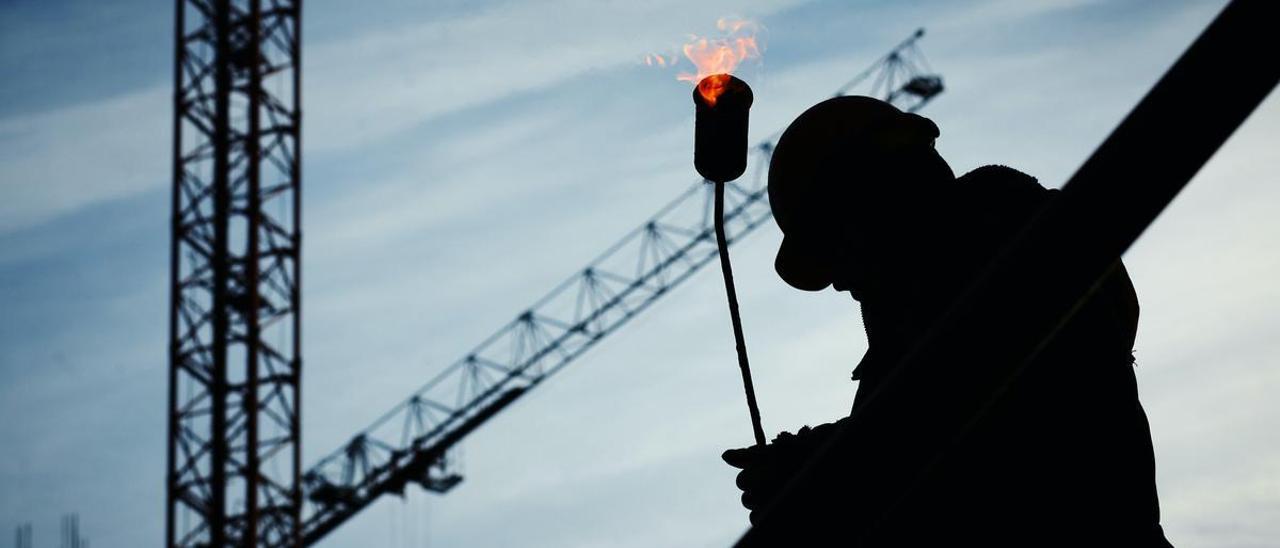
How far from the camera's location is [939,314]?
5.28ft

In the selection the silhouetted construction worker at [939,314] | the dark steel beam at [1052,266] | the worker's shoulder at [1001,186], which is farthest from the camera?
the worker's shoulder at [1001,186]

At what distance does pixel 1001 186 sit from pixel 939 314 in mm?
613

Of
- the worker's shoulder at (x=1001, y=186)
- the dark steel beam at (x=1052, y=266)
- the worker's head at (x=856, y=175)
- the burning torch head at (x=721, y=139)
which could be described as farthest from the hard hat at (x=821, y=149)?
the dark steel beam at (x=1052, y=266)

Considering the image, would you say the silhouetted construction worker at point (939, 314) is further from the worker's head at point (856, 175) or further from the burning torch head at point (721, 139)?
the burning torch head at point (721, 139)

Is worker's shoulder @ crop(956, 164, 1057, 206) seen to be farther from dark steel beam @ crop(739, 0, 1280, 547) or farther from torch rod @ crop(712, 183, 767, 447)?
dark steel beam @ crop(739, 0, 1280, 547)

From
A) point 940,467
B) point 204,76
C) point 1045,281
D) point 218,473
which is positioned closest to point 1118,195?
point 1045,281

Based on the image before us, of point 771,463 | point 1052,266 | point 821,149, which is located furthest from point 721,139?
point 1052,266

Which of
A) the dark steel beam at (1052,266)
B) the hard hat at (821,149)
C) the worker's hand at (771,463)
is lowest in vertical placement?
the dark steel beam at (1052,266)

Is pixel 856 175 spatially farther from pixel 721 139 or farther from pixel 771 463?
pixel 771 463

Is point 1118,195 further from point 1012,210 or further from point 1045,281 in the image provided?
point 1012,210

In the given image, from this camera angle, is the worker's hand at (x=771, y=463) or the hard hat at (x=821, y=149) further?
the hard hat at (x=821, y=149)

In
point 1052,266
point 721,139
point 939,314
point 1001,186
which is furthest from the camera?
point 1001,186

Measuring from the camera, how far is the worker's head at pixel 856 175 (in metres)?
2.25

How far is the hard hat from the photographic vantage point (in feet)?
7.43
